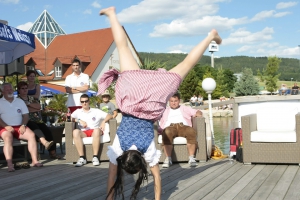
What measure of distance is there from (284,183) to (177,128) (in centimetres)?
184

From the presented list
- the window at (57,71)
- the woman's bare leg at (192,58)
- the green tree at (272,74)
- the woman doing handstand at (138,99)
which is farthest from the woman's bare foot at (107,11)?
the green tree at (272,74)

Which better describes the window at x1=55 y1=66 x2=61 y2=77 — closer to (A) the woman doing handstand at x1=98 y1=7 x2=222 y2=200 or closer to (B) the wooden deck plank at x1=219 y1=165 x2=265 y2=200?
(B) the wooden deck plank at x1=219 y1=165 x2=265 y2=200

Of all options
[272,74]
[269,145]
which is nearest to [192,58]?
[269,145]

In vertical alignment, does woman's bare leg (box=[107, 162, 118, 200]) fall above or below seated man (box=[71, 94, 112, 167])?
below

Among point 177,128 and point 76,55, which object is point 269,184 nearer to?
point 177,128

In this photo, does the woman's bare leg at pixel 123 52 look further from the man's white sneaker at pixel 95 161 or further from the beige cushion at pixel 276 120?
the beige cushion at pixel 276 120

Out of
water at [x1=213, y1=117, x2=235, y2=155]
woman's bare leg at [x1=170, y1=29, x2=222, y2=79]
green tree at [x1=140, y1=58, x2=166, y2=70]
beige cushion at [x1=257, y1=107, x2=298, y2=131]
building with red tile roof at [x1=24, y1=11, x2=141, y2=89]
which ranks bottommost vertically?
water at [x1=213, y1=117, x2=235, y2=155]

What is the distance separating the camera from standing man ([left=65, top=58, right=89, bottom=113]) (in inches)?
249

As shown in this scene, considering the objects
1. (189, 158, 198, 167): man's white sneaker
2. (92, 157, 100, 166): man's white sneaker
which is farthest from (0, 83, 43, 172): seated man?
(189, 158, 198, 167): man's white sneaker

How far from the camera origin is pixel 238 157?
5.66 meters

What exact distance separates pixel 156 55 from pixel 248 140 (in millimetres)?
91256

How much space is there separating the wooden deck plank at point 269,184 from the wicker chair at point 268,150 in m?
0.13

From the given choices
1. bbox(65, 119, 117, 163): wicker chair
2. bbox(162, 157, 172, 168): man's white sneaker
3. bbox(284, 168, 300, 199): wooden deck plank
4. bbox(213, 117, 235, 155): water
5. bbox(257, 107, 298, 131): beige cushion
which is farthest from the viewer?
bbox(213, 117, 235, 155): water

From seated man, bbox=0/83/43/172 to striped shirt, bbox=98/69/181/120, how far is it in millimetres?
3240
